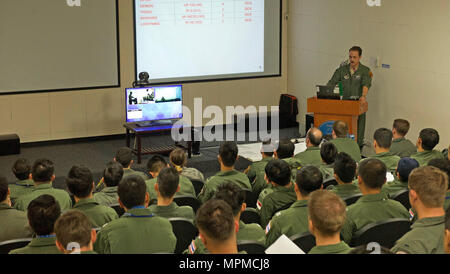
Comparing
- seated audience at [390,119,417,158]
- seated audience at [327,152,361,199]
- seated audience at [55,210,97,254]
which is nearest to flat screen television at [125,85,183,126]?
seated audience at [390,119,417,158]

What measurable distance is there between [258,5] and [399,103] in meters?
3.04

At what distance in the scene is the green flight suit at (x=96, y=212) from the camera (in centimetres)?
398

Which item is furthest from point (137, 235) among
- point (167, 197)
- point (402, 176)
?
point (402, 176)

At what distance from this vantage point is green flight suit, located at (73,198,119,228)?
3976 mm

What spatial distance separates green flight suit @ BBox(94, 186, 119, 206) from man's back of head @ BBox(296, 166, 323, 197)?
55.2 inches

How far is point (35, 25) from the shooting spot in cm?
855

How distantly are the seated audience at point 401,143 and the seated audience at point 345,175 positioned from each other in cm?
164

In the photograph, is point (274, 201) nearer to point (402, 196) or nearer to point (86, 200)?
point (402, 196)

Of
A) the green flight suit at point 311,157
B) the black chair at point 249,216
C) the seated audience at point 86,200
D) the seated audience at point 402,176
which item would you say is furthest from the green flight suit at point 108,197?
the seated audience at point 402,176

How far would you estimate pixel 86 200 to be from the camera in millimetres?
4059

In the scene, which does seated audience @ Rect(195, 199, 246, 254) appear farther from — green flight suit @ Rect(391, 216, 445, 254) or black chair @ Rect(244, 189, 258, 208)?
black chair @ Rect(244, 189, 258, 208)

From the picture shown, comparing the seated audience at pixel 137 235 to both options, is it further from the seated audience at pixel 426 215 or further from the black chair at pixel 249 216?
the seated audience at pixel 426 215

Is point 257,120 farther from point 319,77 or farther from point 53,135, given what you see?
point 53,135

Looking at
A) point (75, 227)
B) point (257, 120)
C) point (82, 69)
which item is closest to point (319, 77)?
point (257, 120)
